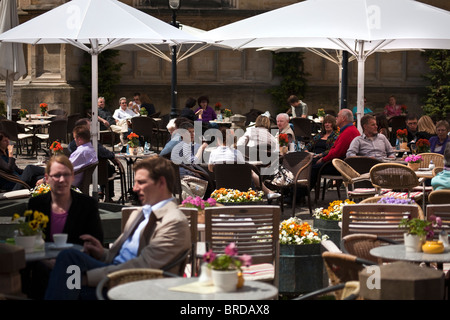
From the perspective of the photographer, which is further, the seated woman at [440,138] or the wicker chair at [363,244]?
the seated woman at [440,138]

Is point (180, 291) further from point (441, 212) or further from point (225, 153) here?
point (225, 153)

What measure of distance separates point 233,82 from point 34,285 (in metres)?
20.5

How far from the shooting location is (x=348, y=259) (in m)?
5.23

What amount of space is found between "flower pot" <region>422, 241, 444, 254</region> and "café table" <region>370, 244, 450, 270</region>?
0.02 m

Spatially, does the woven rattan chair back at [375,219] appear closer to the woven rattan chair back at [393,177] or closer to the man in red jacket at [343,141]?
the woven rattan chair back at [393,177]

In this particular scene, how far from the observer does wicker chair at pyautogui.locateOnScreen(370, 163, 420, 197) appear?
33.7 feet

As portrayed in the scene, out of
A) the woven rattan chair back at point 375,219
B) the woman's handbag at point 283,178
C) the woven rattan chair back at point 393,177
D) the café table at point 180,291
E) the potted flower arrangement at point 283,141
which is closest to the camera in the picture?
Result: the café table at point 180,291

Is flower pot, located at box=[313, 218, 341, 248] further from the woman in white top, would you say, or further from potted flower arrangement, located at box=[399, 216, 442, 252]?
the woman in white top

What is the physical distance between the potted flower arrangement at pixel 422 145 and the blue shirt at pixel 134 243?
281 inches

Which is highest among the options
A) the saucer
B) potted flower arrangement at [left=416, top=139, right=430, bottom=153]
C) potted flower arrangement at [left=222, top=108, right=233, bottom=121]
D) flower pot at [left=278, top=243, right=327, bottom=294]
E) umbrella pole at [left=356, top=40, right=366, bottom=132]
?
umbrella pole at [left=356, top=40, right=366, bottom=132]

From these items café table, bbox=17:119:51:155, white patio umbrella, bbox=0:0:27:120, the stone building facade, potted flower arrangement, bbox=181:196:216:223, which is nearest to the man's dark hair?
potted flower arrangement, bbox=181:196:216:223

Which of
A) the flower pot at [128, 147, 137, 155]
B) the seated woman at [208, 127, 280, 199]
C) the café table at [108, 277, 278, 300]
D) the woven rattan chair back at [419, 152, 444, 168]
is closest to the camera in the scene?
the café table at [108, 277, 278, 300]

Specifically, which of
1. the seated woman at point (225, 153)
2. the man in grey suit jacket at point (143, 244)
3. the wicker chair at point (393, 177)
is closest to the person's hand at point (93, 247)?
the man in grey suit jacket at point (143, 244)

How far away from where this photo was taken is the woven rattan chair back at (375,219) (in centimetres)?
711
